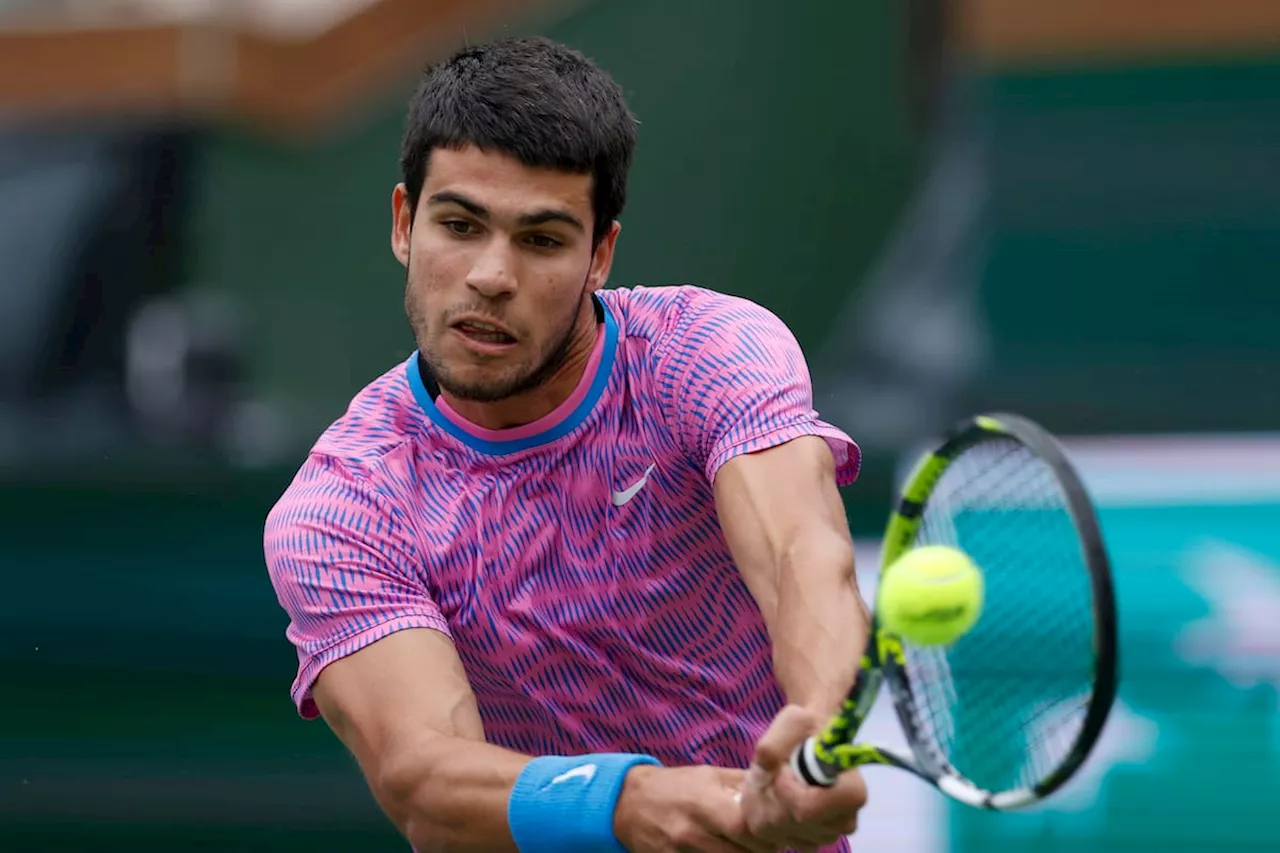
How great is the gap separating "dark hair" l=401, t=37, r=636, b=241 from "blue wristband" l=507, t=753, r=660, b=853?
0.87 meters

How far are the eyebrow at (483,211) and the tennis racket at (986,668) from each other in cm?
68

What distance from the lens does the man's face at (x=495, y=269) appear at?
2.84 meters

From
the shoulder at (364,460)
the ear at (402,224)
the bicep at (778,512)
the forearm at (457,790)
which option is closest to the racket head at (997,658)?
the bicep at (778,512)

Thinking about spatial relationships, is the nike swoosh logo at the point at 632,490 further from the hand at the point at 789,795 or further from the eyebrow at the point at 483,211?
the hand at the point at 789,795

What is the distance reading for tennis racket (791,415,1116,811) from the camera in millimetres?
2184

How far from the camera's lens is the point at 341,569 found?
2832 mm

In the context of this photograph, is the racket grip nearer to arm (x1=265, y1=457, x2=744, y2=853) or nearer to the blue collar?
arm (x1=265, y1=457, x2=744, y2=853)

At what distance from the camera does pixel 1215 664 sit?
5.14 m

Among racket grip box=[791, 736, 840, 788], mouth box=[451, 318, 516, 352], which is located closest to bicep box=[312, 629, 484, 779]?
mouth box=[451, 318, 516, 352]

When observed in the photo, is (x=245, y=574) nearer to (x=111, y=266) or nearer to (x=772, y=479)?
(x=111, y=266)

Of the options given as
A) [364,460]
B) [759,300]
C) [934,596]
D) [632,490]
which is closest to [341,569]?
[364,460]

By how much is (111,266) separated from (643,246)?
2255 millimetres

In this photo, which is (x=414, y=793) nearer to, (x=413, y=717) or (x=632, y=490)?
(x=413, y=717)

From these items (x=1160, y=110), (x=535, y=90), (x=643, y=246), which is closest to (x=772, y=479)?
(x=535, y=90)
